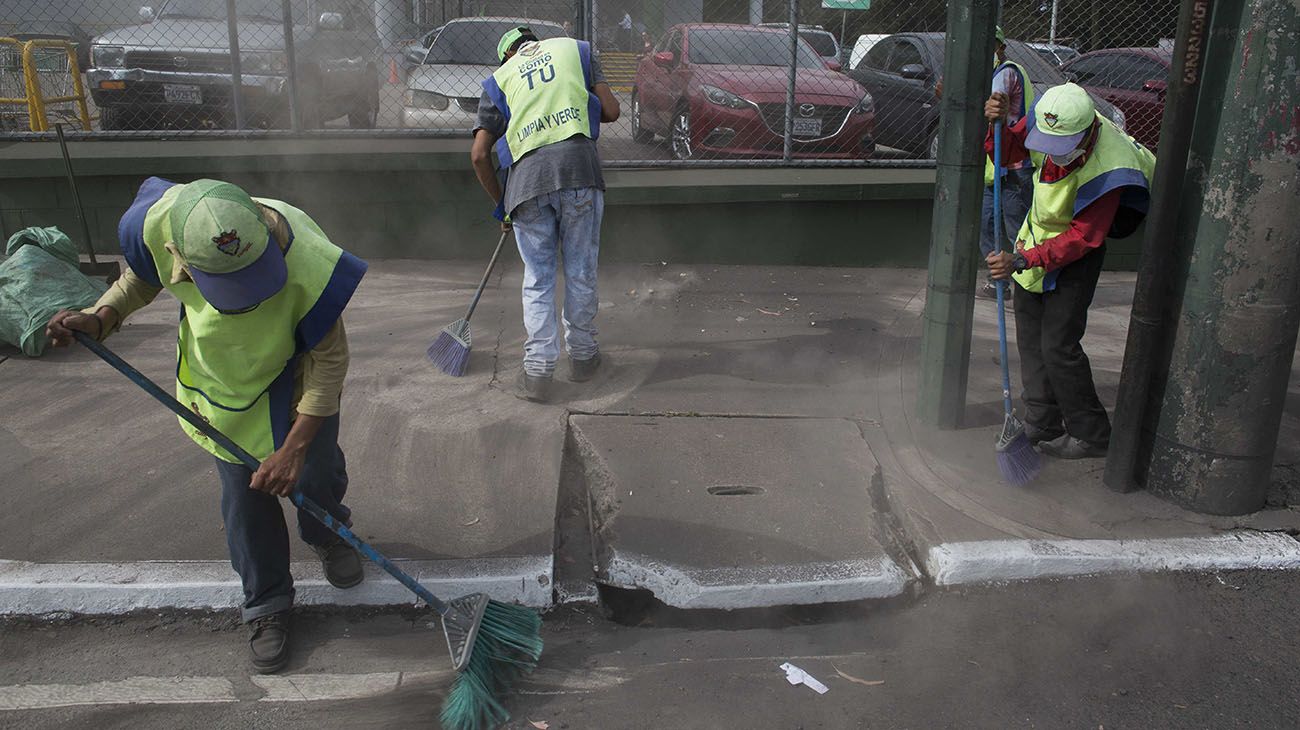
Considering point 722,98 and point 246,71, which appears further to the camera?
point 722,98

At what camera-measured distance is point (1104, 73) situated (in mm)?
9648

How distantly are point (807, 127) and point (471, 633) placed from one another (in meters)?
6.25

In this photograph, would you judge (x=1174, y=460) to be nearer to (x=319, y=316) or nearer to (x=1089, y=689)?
(x=1089, y=689)

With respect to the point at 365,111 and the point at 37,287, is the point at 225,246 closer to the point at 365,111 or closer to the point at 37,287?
the point at 37,287

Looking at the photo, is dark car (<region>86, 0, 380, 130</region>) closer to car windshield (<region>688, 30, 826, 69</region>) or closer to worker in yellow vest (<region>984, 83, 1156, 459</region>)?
car windshield (<region>688, 30, 826, 69</region>)

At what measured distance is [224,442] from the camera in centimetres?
294

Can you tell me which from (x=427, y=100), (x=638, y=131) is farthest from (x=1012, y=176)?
(x=427, y=100)

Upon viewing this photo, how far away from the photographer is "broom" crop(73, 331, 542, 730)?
2.90 metres

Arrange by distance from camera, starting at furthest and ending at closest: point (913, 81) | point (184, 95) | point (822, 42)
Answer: point (913, 81)
point (822, 42)
point (184, 95)

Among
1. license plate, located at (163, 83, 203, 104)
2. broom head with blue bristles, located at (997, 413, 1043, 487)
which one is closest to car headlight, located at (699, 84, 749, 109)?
license plate, located at (163, 83, 203, 104)

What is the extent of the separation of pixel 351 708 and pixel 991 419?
3232 millimetres

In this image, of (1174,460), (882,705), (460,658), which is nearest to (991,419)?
(1174,460)

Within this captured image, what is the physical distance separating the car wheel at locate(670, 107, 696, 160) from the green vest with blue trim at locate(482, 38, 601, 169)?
344 cm

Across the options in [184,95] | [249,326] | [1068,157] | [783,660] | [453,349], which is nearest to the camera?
[249,326]
